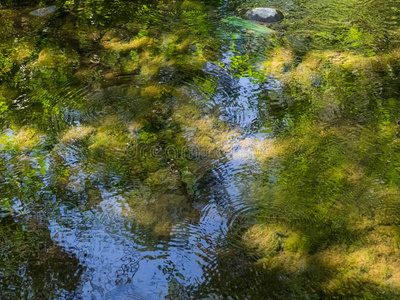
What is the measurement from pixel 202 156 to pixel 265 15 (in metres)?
2.48

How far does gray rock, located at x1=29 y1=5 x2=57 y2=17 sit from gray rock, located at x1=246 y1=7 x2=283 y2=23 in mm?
2499

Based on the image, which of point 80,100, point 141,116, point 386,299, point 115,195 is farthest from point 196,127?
point 386,299

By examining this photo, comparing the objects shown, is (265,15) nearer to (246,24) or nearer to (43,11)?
(246,24)

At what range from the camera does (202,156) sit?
124 inches

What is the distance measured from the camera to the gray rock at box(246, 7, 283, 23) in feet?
15.9

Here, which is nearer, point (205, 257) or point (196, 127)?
point (205, 257)

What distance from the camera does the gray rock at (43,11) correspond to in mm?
5230

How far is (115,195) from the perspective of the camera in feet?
9.48

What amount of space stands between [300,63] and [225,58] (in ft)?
2.48

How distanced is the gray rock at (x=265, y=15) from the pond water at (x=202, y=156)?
0.11 metres

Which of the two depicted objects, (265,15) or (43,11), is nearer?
(265,15)

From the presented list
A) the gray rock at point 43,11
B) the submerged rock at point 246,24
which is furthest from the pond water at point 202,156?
the gray rock at point 43,11

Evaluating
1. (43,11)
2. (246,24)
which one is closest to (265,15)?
(246,24)

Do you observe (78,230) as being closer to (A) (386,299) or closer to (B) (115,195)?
(B) (115,195)
